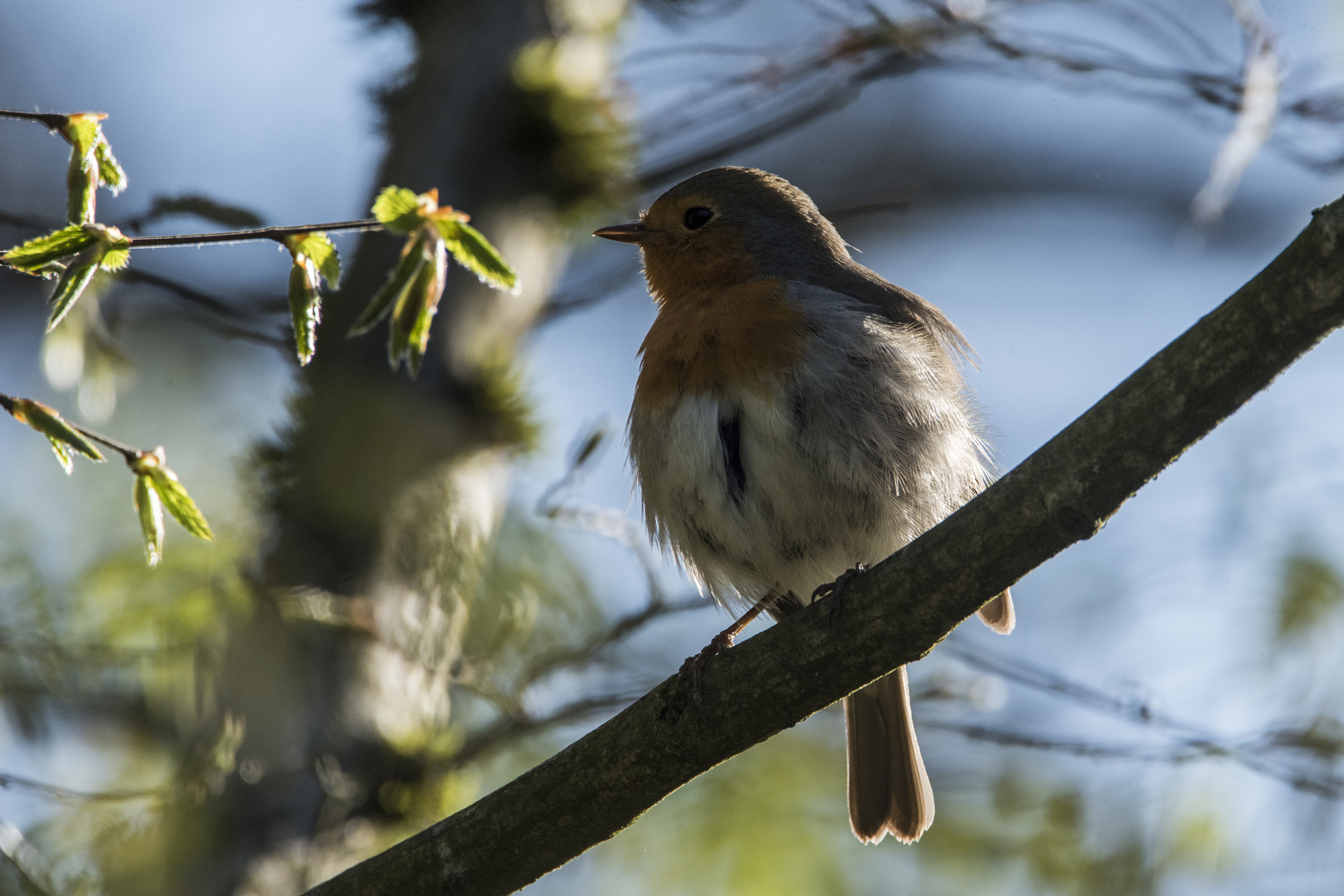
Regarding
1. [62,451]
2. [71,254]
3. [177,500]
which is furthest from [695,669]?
[71,254]

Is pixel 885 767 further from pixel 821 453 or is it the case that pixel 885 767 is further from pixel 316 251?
pixel 316 251

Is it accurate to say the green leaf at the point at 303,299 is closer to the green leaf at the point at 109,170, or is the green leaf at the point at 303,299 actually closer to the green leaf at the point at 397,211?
the green leaf at the point at 397,211

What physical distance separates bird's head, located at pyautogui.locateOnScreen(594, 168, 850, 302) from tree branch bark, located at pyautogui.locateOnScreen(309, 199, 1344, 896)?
193 centimetres

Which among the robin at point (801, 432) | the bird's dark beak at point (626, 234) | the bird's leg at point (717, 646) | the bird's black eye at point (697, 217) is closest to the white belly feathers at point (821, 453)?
the robin at point (801, 432)

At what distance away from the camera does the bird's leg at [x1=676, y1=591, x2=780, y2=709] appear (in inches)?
112

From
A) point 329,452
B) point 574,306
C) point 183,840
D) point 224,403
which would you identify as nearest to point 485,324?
point 574,306

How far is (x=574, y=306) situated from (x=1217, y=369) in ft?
10.4

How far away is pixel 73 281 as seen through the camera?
1816 millimetres

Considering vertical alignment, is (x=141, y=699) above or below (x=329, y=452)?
below

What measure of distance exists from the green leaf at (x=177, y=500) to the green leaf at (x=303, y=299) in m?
0.28

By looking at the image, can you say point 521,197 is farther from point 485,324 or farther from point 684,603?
point 684,603

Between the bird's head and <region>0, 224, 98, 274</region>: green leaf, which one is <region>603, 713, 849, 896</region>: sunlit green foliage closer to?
the bird's head

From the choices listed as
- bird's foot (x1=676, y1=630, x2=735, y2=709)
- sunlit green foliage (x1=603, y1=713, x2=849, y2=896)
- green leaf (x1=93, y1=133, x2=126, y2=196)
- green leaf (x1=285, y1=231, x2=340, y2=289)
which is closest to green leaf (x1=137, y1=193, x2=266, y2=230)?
green leaf (x1=93, y1=133, x2=126, y2=196)

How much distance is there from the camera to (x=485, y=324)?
191 inches
